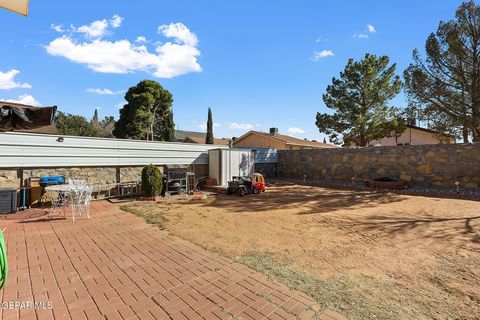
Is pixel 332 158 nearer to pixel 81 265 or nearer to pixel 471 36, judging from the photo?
pixel 471 36

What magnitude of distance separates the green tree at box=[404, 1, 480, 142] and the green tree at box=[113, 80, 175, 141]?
69.8ft

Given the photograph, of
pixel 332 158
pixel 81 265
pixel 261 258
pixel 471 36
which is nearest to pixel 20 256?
pixel 81 265

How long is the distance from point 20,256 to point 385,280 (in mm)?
5605

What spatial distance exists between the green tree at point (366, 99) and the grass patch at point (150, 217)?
49.5 feet

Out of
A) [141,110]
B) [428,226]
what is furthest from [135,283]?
[141,110]

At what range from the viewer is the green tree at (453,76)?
12422mm

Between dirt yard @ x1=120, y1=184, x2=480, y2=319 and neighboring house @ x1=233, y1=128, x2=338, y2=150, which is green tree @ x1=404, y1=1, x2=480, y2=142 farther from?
neighboring house @ x1=233, y1=128, x2=338, y2=150

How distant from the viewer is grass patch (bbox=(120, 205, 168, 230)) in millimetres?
6047

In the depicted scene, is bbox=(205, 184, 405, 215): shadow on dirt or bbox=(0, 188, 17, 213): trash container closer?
bbox=(0, 188, 17, 213): trash container

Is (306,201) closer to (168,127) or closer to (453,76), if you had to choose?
(453,76)

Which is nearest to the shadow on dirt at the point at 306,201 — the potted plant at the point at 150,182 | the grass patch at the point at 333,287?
the potted plant at the point at 150,182

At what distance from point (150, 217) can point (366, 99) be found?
1633cm

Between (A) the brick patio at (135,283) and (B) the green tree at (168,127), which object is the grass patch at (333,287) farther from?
(B) the green tree at (168,127)

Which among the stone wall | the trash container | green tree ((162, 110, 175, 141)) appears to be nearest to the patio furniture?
the trash container
